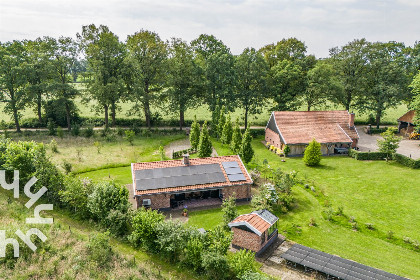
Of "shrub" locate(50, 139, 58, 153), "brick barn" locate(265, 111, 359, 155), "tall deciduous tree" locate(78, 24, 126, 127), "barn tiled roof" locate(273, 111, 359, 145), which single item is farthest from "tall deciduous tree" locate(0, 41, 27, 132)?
"barn tiled roof" locate(273, 111, 359, 145)

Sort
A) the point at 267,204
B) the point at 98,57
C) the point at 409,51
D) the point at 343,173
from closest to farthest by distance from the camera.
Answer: the point at 267,204 → the point at 343,173 → the point at 98,57 → the point at 409,51

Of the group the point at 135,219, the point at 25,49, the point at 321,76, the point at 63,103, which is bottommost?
the point at 135,219

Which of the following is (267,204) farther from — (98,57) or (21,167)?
(98,57)

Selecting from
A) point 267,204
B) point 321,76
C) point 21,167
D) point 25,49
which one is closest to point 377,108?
point 321,76

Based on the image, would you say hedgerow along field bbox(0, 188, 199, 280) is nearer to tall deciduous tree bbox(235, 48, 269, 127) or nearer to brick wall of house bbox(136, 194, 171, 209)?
brick wall of house bbox(136, 194, 171, 209)

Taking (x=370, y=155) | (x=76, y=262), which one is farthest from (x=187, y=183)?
(x=370, y=155)

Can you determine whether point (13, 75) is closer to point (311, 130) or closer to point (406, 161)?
point (311, 130)
